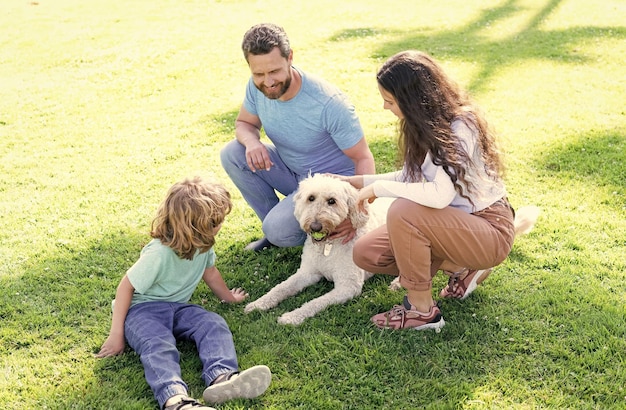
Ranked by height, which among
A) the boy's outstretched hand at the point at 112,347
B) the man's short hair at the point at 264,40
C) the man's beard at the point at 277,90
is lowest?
the boy's outstretched hand at the point at 112,347

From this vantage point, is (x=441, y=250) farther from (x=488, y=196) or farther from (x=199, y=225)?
(x=199, y=225)

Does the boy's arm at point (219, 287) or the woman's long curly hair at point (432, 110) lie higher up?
the woman's long curly hair at point (432, 110)

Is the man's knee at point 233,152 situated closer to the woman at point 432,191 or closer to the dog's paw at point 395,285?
the woman at point 432,191

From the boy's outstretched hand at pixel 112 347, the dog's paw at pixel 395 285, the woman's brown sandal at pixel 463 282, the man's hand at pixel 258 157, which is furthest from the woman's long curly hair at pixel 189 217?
the woman's brown sandal at pixel 463 282

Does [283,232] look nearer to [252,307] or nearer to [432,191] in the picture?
[252,307]

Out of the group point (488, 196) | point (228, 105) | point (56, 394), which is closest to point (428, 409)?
point (488, 196)

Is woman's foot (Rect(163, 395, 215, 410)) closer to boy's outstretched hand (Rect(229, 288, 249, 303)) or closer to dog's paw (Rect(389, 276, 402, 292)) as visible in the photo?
boy's outstretched hand (Rect(229, 288, 249, 303))

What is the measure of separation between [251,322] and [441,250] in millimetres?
1227

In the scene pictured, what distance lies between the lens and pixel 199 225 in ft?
11.7

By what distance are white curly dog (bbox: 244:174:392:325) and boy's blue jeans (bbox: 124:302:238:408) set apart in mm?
472

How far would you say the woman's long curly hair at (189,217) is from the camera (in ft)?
11.6

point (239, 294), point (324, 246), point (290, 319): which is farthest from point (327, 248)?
point (239, 294)

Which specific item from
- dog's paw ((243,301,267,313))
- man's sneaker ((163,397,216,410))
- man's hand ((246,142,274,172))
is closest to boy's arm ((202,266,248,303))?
dog's paw ((243,301,267,313))

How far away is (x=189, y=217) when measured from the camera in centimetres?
353
